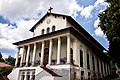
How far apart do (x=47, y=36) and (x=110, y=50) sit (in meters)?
8.89

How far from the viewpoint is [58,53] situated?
715 inches

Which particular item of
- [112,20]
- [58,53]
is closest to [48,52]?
[58,53]

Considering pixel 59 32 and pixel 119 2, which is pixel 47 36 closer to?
pixel 59 32

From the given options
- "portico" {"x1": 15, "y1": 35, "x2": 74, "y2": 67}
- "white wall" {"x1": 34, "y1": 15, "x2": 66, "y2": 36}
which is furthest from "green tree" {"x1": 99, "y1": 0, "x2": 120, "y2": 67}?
"white wall" {"x1": 34, "y1": 15, "x2": 66, "y2": 36}

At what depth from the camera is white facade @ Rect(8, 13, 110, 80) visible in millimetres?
16875

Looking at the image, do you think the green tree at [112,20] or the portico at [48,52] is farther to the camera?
the portico at [48,52]

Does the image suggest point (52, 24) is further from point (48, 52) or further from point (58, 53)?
point (58, 53)

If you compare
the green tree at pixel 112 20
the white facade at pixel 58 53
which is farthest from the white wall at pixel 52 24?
the green tree at pixel 112 20

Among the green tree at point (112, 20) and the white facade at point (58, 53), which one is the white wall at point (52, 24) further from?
the green tree at point (112, 20)

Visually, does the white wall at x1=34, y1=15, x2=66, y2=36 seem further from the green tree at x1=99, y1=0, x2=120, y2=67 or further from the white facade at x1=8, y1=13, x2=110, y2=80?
the green tree at x1=99, y1=0, x2=120, y2=67

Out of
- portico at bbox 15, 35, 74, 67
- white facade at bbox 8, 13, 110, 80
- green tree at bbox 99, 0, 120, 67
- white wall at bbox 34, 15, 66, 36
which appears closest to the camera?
green tree at bbox 99, 0, 120, 67

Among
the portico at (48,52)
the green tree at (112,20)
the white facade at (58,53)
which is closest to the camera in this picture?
the green tree at (112,20)

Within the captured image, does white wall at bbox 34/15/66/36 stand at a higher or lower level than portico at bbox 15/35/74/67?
higher

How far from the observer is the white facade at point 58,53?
55.4 feet
